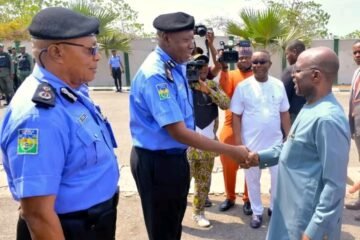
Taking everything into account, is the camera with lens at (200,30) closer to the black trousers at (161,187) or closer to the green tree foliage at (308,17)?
the black trousers at (161,187)

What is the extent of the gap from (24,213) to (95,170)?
1.07 ft

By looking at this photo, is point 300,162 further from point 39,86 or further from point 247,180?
point 247,180

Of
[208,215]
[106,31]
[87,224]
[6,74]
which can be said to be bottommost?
[208,215]

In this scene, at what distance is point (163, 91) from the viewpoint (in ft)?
8.09

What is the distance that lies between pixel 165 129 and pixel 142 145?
22 centimetres

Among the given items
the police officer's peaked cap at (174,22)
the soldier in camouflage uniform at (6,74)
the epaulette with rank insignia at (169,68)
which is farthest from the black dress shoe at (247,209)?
the soldier in camouflage uniform at (6,74)

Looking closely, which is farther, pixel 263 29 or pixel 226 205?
pixel 263 29

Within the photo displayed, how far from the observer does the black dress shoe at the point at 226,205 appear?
4198 mm

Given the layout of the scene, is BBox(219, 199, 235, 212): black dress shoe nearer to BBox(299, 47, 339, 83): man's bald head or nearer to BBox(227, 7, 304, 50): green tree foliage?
BBox(299, 47, 339, 83): man's bald head

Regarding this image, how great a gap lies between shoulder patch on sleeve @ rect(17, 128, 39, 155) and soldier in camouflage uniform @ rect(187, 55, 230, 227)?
8.06ft

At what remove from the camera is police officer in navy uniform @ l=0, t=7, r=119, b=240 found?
1.45 metres

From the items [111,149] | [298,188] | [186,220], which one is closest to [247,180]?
[186,220]

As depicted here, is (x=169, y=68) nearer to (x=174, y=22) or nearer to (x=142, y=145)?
(x=174, y=22)

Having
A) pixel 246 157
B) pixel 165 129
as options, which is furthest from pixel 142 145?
pixel 246 157
